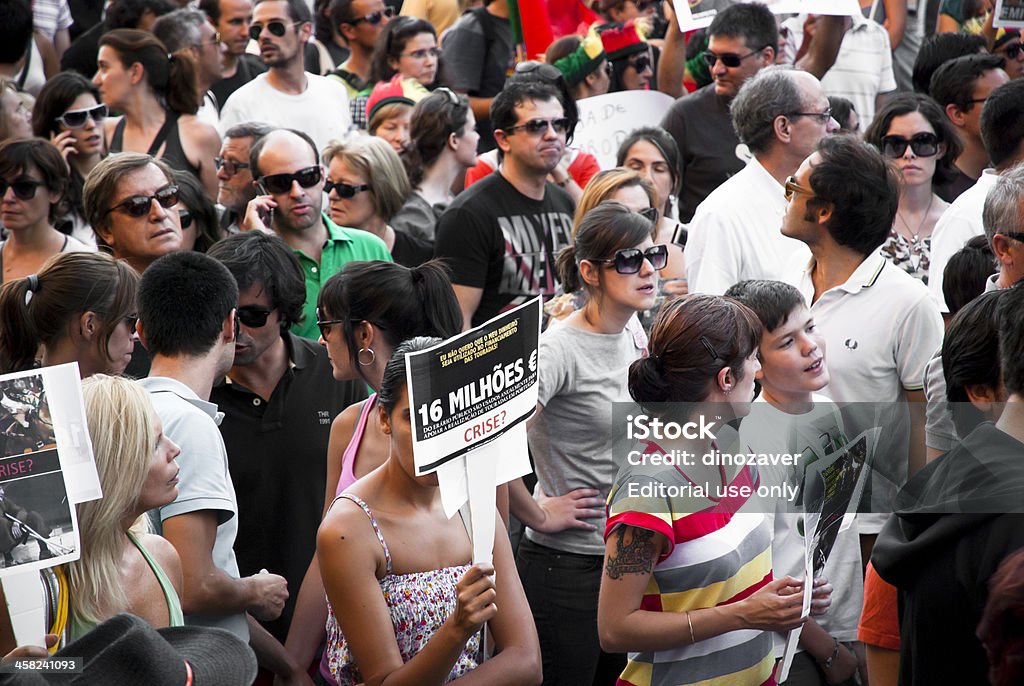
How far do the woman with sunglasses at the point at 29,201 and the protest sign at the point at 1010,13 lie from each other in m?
4.45

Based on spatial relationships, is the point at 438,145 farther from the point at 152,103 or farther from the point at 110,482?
the point at 110,482

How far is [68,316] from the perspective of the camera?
145 inches

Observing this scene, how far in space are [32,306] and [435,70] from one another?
4.42 m

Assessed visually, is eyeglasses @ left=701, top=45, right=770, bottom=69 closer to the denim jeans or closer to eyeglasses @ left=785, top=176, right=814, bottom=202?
eyeglasses @ left=785, top=176, right=814, bottom=202

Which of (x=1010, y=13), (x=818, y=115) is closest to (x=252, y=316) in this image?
(x=818, y=115)

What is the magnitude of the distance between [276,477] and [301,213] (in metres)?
1.64

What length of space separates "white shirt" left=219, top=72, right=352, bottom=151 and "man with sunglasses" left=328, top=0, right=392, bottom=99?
80cm

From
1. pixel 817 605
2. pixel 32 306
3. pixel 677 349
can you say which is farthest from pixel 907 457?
pixel 32 306

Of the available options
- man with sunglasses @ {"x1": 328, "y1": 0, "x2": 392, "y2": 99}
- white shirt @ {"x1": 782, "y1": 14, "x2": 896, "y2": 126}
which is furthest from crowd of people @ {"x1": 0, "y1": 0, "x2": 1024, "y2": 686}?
man with sunglasses @ {"x1": 328, "y1": 0, "x2": 392, "y2": 99}

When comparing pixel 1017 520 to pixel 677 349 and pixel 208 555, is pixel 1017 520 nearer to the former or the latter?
pixel 677 349

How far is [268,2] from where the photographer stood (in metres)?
Answer: 7.53

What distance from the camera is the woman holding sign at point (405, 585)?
9.09 feet

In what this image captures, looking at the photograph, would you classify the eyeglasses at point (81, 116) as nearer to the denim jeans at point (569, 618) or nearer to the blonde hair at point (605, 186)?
the blonde hair at point (605, 186)

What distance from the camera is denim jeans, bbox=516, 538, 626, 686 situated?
3984 millimetres
